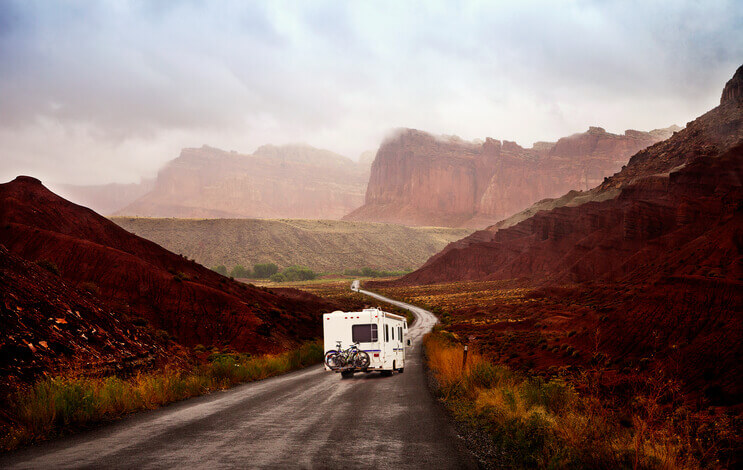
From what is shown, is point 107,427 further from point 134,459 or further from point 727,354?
point 727,354

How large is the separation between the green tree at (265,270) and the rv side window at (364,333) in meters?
146

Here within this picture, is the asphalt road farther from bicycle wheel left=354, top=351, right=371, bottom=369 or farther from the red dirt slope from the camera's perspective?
bicycle wheel left=354, top=351, right=371, bottom=369

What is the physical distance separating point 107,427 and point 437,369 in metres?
15.7

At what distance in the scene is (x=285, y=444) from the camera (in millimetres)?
10070

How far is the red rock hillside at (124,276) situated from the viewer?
1382 inches

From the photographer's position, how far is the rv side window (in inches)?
937

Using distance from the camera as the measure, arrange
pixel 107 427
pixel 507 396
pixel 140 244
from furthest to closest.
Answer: pixel 140 244 → pixel 507 396 → pixel 107 427

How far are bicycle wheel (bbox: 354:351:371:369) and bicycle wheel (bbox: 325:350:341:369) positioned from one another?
84 cm

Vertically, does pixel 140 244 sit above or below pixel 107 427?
above

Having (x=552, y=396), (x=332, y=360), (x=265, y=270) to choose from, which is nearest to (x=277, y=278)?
(x=265, y=270)

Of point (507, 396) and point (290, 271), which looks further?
point (290, 271)

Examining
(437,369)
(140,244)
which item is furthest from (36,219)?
(437,369)

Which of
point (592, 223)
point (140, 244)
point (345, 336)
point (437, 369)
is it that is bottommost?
point (437, 369)

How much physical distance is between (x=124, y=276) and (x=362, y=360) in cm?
2067
